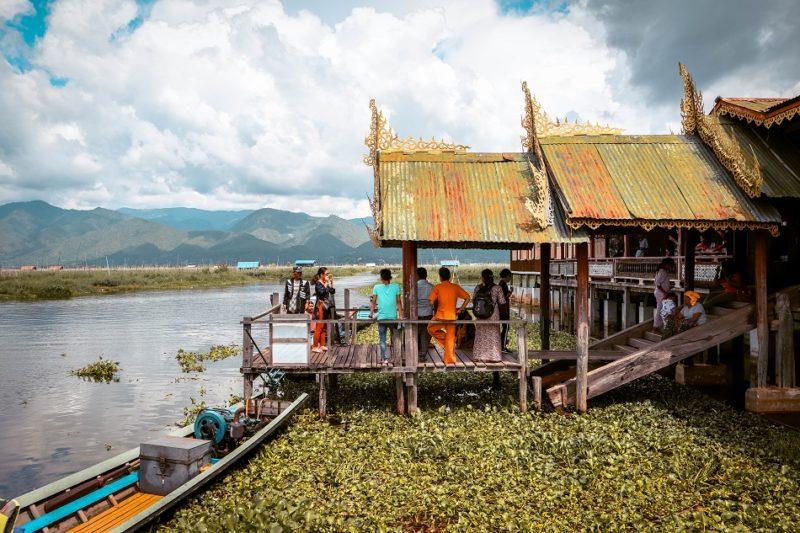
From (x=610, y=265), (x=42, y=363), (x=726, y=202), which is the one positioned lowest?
(x=42, y=363)

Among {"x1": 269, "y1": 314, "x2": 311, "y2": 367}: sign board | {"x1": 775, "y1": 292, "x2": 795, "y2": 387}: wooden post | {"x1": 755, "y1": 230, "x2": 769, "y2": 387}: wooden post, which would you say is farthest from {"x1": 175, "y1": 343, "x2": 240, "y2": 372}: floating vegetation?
{"x1": 775, "y1": 292, "x2": 795, "y2": 387}: wooden post

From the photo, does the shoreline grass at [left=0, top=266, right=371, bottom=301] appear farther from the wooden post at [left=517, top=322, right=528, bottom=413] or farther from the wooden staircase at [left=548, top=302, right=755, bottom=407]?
the wooden staircase at [left=548, top=302, right=755, bottom=407]

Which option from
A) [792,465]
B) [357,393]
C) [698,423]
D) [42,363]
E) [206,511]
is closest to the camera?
[206,511]

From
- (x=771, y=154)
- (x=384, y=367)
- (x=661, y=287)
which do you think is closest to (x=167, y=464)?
(x=384, y=367)

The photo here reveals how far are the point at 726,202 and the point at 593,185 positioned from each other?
107 inches

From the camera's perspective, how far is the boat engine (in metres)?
9.79

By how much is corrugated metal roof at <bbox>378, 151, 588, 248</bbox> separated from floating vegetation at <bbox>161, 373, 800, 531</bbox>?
3815 mm

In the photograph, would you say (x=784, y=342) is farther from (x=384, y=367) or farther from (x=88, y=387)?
(x=88, y=387)

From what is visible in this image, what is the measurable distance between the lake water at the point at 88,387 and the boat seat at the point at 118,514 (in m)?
4.19

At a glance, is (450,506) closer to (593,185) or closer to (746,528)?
(746,528)

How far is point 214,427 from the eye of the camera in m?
9.85

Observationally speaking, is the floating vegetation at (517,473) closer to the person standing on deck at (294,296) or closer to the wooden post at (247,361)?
the wooden post at (247,361)

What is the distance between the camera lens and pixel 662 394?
42.4 ft

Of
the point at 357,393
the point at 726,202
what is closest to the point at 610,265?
the point at 726,202
